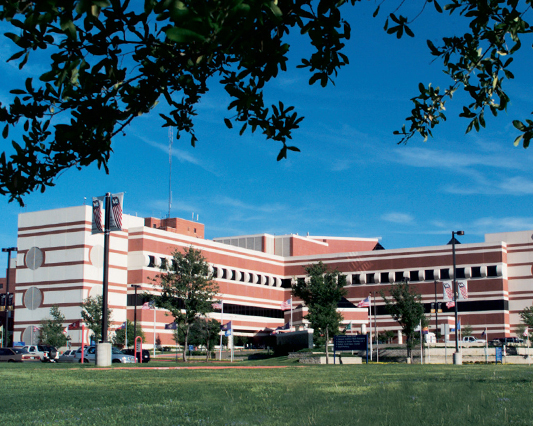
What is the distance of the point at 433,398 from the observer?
1001 centimetres

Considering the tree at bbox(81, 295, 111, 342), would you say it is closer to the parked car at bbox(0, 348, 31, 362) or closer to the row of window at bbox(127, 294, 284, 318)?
the parked car at bbox(0, 348, 31, 362)

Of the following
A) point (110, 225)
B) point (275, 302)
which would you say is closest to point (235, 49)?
point (110, 225)

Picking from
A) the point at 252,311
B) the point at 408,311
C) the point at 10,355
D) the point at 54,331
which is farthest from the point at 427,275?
the point at 10,355

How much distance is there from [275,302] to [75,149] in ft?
308

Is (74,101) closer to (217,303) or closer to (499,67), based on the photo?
(499,67)

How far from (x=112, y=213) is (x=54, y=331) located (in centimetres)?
4545

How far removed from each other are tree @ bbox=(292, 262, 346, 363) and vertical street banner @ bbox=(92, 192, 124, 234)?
2268cm

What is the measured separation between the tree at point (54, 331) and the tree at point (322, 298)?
106 ft

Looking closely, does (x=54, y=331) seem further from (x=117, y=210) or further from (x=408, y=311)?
(x=117, y=210)

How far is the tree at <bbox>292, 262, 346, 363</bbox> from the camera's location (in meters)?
49.9

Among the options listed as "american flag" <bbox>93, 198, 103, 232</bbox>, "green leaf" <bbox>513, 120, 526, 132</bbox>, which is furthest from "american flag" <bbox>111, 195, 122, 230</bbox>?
"green leaf" <bbox>513, 120, 526, 132</bbox>

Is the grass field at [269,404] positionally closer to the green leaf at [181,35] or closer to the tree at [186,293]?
the green leaf at [181,35]

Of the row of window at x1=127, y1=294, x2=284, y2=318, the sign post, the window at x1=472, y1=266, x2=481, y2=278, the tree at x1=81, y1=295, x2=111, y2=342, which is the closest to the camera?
the sign post

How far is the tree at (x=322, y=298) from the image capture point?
4988 cm
